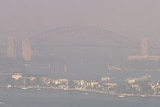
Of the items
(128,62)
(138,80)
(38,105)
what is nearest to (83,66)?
(128,62)

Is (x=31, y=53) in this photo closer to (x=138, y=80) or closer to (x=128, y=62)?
(x=128, y=62)

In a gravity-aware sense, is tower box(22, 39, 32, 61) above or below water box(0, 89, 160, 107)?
above

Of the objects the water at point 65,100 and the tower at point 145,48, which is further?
the tower at point 145,48

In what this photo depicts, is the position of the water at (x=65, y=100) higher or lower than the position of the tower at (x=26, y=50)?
lower

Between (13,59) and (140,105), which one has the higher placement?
(13,59)

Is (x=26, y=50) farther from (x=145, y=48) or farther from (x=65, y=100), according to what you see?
(x=65, y=100)
